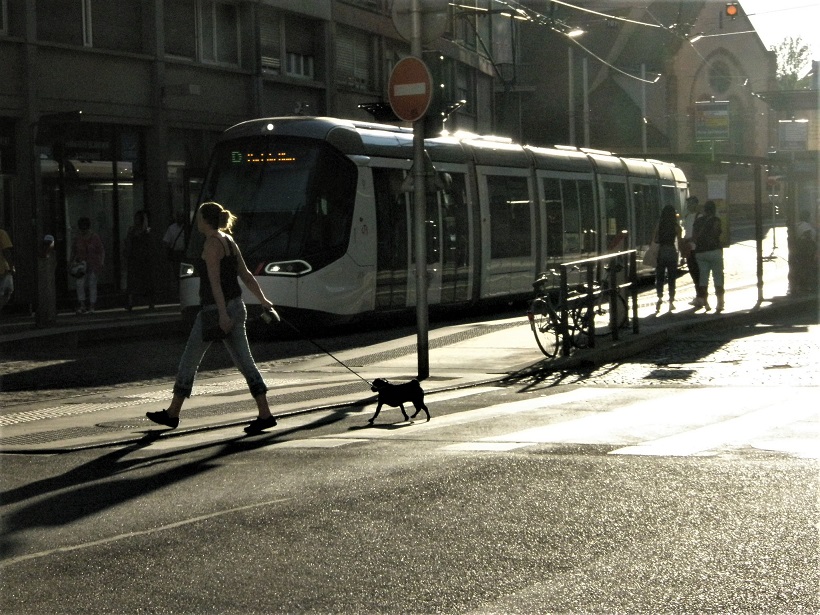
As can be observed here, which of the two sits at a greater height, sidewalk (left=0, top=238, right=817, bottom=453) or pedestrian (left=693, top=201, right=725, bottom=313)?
pedestrian (left=693, top=201, right=725, bottom=313)

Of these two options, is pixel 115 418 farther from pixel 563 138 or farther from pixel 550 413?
pixel 563 138

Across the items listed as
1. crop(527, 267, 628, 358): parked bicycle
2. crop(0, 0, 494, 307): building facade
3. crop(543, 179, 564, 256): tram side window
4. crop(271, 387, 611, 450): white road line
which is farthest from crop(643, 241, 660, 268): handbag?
crop(271, 387, 611, 450): white road line

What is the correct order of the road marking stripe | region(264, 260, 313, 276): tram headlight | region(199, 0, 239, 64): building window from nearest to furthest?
1. the road marking stripe
2. region(264, 260, 313, 276): tram headlight
3. region(199, 0, 239, 64): building window

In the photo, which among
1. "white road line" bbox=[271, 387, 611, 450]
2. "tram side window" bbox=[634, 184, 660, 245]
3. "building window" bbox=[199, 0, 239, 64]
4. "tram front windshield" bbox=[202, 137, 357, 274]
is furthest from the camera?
"tram side window" bbox=[634, 184, 660, 245]

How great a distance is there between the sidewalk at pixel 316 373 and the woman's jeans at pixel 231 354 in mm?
354

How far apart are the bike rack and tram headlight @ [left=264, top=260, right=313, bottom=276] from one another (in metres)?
3.89

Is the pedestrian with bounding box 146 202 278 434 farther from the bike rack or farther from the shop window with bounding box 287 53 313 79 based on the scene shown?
the shop window with bounding box 287 53 313 79

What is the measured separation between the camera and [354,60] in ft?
128

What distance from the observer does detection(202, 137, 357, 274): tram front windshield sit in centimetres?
1959

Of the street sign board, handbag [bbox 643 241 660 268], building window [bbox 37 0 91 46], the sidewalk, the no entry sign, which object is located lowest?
the sidewalk

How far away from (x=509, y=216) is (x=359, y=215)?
5595mm

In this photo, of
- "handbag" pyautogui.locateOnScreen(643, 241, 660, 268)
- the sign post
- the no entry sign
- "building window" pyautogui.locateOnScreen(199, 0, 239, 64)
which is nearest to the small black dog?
the sign post

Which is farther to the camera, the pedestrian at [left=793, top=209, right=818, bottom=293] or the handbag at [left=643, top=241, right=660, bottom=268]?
the pedestrian at [left=793, top=209, right=818, bottom=293]

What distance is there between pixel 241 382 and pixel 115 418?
9.69ft
